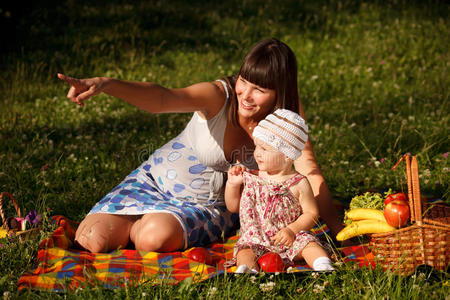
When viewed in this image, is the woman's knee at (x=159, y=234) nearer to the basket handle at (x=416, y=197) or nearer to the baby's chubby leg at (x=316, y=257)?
the baby's chubby leg at (x=316, y=257)

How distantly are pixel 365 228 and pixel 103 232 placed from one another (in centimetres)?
200

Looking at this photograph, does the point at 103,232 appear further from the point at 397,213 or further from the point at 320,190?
the point at 397,213

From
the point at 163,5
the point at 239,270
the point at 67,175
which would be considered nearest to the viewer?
the point at 239,270

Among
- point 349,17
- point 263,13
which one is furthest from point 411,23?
point 263,13

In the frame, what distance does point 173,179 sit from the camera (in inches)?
189

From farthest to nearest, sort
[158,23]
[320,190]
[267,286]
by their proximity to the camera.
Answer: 1. [158,23]
2. [320,190]
3. [267,286]

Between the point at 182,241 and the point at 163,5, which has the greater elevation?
the point at 163,5

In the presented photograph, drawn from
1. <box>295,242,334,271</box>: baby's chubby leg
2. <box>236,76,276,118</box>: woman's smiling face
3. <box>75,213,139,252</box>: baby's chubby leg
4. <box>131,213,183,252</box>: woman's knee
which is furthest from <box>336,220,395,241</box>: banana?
<box>75,213,139,252</box>: baby's chubby leg

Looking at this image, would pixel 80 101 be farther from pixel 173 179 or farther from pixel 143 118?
pixel 143 118

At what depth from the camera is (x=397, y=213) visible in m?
3.80

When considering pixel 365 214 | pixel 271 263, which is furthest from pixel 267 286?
pixel 365 214

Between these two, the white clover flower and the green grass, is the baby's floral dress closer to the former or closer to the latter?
the green grass

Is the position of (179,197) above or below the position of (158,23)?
below

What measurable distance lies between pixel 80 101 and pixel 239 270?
60.6 inches
